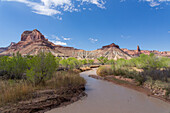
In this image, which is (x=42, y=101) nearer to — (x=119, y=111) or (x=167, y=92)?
(x=119, y=111)

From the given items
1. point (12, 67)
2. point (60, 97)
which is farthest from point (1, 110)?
point (12, 67)

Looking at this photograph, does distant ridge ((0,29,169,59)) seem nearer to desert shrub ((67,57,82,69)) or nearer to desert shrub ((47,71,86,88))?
desert shrub ((67,57,82,69))

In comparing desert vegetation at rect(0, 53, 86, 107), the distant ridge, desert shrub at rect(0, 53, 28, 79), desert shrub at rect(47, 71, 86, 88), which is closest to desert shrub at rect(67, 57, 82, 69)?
desert shrub at rect(47, 71, 86, 88)

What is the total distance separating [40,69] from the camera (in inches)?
280

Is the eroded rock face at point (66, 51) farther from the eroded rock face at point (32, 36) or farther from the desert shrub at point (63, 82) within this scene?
the desert shrub at point (63, 82)

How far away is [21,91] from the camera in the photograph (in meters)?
5.11

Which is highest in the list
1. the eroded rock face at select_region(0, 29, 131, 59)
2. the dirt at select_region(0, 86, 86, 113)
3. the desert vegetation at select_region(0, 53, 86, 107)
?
the eroded rock face at select_region(0, 29, 131, 59)

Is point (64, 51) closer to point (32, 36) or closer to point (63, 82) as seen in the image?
point (32, 36)

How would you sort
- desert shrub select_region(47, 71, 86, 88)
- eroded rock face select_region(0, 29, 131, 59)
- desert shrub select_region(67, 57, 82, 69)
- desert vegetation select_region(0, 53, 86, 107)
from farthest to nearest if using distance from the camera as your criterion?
1. eroded rock face select_region(0, 29, 131, 59)
2. desert shrub select_region(67, 57, 82, 69)
3. desert shrub select_region(47, 71, 86, 88)
4. desert vegetation select_region(0, 53, 86, 107)

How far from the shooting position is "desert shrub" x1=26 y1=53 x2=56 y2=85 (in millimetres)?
6727

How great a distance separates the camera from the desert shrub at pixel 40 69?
22.1 ft

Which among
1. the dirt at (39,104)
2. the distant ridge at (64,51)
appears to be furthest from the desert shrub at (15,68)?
the distant ridge at (64,51)

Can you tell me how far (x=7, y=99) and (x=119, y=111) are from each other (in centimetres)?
529

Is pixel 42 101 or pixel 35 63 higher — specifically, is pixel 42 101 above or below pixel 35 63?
below
